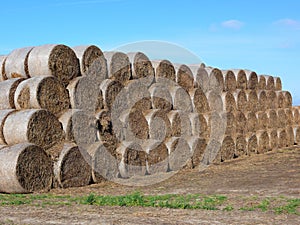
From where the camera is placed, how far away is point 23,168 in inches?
361

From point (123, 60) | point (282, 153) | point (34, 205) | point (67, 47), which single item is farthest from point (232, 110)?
point (34, 205)

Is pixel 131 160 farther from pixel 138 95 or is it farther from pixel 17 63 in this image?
pixel 17 63

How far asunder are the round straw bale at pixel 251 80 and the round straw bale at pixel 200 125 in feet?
10.8

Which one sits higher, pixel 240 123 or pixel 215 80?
pixel 215 80

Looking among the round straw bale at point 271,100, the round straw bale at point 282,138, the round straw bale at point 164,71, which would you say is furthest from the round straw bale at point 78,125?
the round straw bale at point 282,138

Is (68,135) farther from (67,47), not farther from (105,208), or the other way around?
(105,208)

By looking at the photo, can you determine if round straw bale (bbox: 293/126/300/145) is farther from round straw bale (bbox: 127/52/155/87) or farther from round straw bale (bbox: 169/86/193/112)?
round straw bale (bbox: 127/52/155/87)

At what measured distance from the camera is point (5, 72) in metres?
11.2

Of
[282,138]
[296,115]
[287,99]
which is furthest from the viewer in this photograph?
[296,115]

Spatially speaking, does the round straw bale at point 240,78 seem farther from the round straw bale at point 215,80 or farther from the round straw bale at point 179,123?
the round straw bale at point 179,123

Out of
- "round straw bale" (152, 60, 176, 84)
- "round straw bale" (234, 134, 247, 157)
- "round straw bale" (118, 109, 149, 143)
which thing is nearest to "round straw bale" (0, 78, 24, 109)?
"round straw bale" (118, 109, 149, 143)

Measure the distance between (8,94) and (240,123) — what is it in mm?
7863

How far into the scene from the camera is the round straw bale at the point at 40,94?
994 cm

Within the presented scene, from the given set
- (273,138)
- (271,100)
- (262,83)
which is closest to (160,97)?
(262,83)
